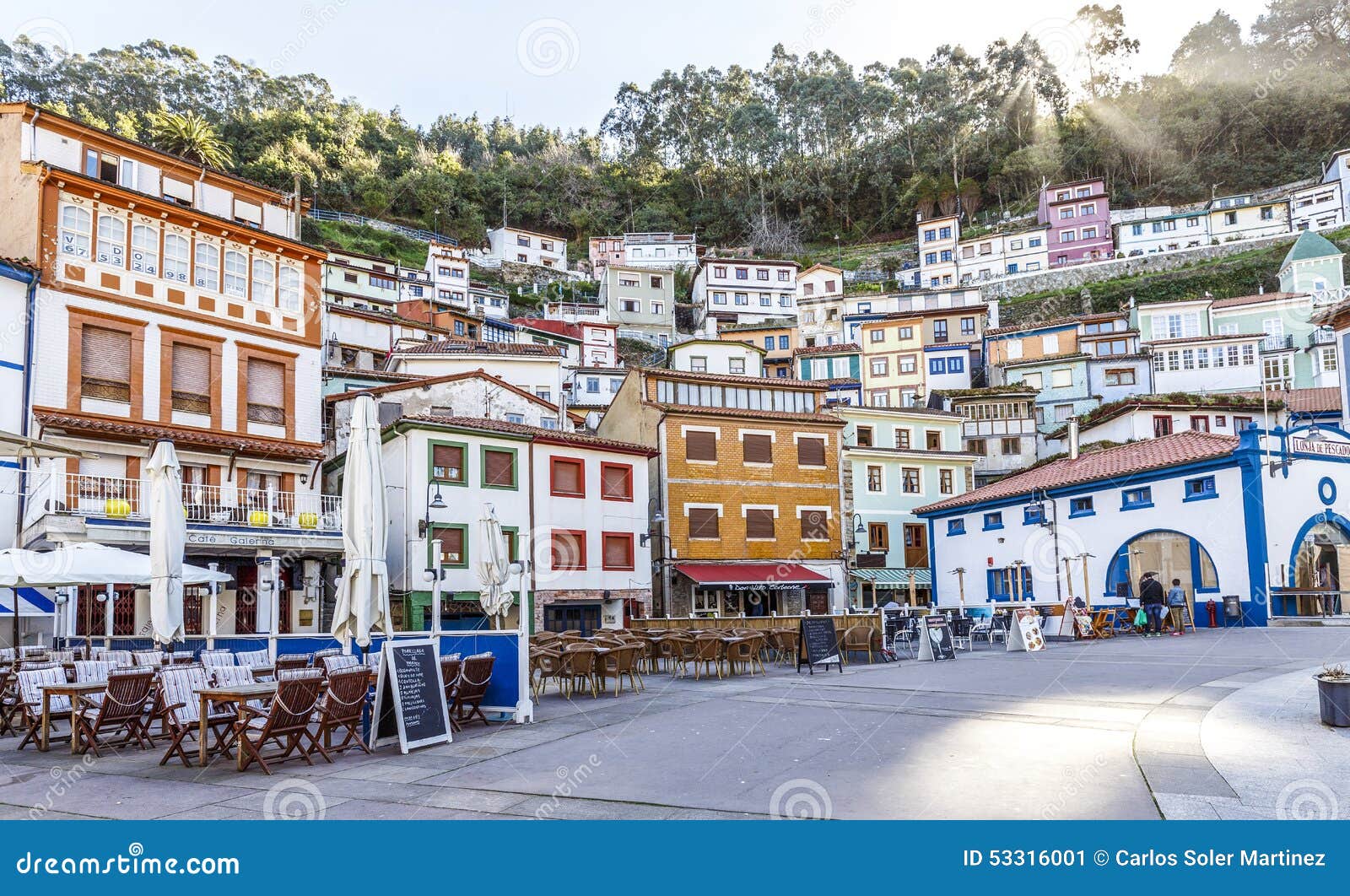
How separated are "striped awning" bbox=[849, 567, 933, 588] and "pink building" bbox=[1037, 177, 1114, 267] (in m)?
52.6

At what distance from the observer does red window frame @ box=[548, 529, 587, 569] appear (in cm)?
3459

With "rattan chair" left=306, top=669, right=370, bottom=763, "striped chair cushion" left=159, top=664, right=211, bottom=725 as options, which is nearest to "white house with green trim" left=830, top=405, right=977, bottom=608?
"rattan chair" left=306, top=669, right=370, bottom=763

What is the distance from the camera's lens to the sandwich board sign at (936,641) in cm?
2136

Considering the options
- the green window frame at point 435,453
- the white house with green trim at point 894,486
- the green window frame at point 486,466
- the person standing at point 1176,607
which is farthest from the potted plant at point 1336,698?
A: the white house with green trim at point 894,486

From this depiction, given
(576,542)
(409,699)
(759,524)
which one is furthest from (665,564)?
(409,699)

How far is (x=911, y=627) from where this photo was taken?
974 inches

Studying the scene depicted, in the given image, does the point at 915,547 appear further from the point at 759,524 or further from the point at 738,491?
the point at 738,491

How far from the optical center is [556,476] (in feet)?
116

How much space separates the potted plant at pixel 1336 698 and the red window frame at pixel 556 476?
27.3 metres

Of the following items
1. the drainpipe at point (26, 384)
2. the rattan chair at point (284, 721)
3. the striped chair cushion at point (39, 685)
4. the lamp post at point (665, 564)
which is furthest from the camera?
the lamp post at point (665, 564)

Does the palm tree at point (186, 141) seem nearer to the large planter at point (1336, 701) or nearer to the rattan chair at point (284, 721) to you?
the rattan chair at point (284, 721)

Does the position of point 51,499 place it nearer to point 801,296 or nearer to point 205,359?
point 205,359
